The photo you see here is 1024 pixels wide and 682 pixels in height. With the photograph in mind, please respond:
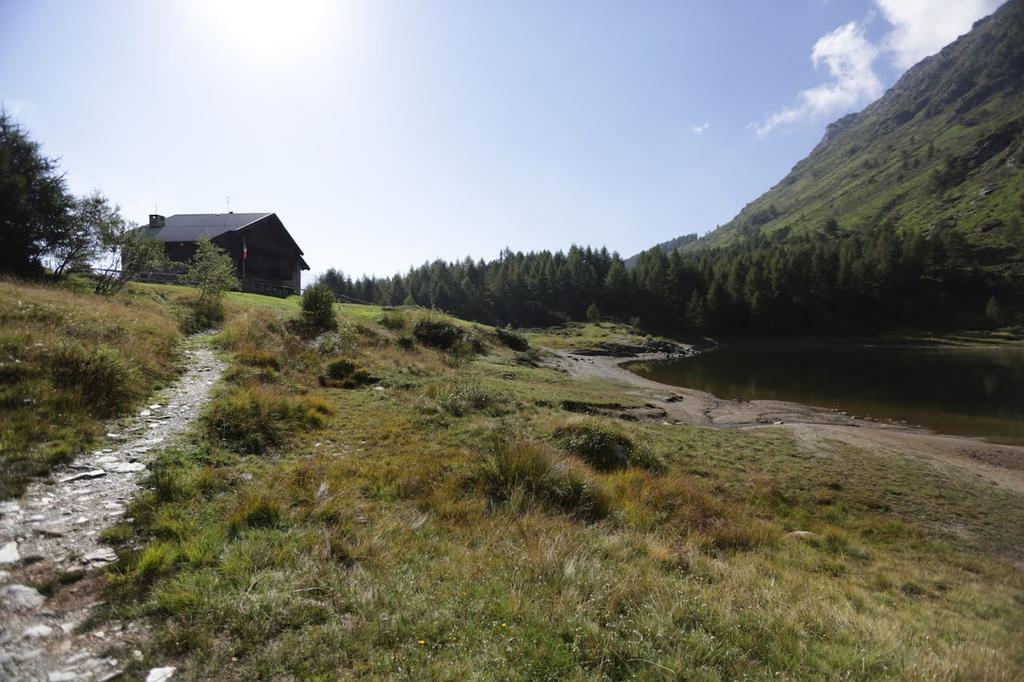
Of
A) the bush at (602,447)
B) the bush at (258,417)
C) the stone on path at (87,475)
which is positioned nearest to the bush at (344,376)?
the bush at (258,417)

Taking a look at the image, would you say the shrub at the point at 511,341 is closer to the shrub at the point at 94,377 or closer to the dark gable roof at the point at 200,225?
the dark gable roof at the point at 200,225

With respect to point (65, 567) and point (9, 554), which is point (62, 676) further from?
point (9, 554)

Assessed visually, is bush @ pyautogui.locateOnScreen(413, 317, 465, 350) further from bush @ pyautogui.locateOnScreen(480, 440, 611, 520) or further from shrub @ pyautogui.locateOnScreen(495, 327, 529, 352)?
bush @ pyautogui.locateOnScreen(480, 440, 611, 520)

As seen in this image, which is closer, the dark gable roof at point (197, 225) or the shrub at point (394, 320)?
the shrub at point (394, 320)

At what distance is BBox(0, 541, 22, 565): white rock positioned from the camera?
4.91 m

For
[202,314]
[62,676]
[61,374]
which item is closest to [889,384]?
[62,676]

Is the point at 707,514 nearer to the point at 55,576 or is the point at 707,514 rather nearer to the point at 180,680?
the point at 180,680

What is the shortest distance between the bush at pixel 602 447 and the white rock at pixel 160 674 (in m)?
10.2

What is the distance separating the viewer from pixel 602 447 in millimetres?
13227

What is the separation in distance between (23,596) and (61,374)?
801 cm

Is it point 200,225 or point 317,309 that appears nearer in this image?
point 317,309

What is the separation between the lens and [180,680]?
357 centimetres

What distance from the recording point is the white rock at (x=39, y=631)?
3913mm

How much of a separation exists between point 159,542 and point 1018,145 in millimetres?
262917
